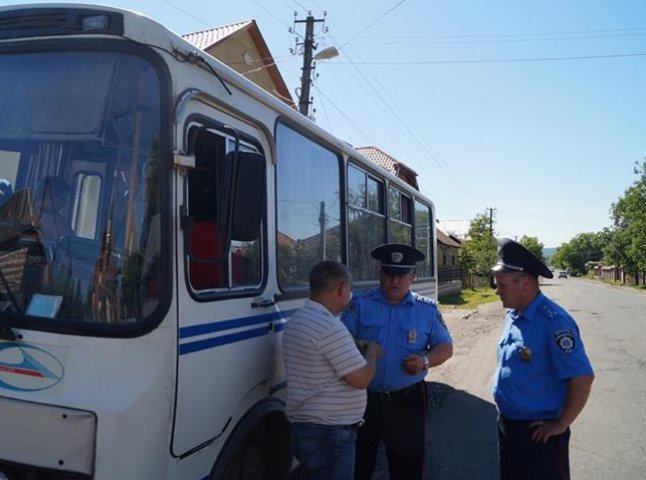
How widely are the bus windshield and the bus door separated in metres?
0.18

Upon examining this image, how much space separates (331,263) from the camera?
302cm

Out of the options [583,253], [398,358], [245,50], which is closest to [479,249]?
[245,50]

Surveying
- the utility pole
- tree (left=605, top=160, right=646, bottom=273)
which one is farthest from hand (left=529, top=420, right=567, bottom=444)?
tree (left=605, top=160, right=646, bottom=273)

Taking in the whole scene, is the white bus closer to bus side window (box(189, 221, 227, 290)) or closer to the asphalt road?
bus side window (box(189, 221, 227, 290))

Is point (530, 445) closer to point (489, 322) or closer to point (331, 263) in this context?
point (331, 263)

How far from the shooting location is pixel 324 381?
2848 millimetres

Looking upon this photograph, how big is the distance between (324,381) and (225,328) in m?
0.57

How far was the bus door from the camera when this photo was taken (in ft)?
8.23

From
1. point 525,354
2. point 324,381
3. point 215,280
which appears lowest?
point 324,381

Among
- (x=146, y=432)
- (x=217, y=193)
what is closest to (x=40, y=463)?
(x=146, y=432)

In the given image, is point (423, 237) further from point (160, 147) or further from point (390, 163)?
point (390, 163)

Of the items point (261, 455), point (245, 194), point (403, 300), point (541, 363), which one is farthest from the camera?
point (403, 300)

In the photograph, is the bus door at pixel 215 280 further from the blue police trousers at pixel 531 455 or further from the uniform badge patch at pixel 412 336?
the blue police trousers at pixel 531 455

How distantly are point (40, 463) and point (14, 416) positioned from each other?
22 cm
